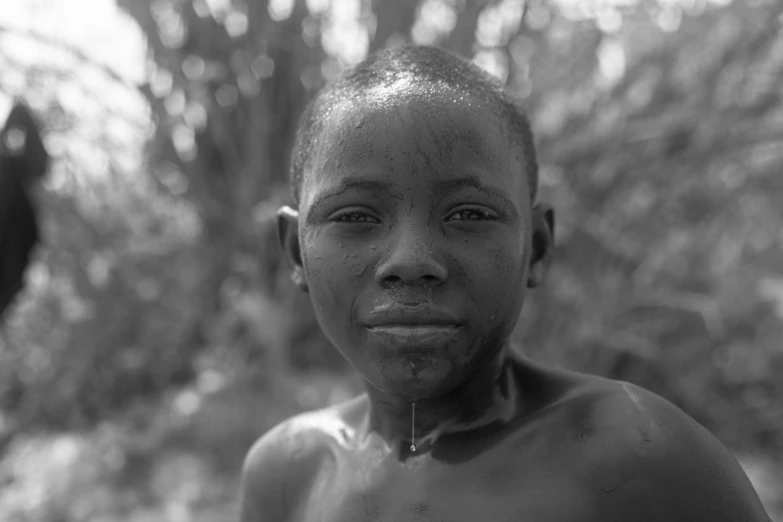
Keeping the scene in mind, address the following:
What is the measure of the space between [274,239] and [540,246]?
3.59 meters

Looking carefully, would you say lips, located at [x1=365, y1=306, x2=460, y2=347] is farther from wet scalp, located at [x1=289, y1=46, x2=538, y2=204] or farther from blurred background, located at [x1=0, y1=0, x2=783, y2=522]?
blurred background, located at [x1=0, y1=0, x2=783, y2=522]

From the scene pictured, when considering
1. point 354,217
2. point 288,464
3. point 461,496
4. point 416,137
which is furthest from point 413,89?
point 288,464

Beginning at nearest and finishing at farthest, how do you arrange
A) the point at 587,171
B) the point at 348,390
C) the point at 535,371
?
the point at 535,371 → the point at 348,390 → the point at 587,171

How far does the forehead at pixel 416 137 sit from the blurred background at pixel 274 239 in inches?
120

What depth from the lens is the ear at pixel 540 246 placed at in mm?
1177

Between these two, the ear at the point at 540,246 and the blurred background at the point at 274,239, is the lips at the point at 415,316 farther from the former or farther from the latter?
the blurred background at the point at 274,239

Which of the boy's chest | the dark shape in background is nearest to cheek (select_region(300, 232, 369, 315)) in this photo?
the boy's chest

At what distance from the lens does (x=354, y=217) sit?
1035 millimetres

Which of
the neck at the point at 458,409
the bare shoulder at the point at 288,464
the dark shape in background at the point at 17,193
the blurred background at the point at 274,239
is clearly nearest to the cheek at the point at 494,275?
the neck at the point at 458,409

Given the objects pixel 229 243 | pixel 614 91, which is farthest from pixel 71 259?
pixel 614 91

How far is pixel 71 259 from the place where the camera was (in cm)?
487

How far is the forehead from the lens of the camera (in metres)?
0.99

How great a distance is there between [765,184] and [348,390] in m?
2.91

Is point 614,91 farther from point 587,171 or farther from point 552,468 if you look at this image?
point 552,468
